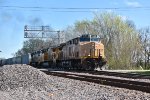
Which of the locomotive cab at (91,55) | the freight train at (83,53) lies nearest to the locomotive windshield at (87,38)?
the freight train at (83,53)

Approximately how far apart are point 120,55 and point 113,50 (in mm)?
1533

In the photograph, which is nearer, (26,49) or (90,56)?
(90,56)

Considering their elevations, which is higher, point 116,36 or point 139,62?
point 116,36

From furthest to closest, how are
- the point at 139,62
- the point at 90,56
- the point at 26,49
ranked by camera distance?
the point at 26,49, the point at 139,62, the point at 90,56

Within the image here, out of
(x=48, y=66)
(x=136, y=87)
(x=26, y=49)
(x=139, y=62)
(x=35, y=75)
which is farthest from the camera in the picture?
(x=26, y=49)

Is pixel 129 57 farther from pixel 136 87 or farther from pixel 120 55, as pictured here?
pixel 136 87

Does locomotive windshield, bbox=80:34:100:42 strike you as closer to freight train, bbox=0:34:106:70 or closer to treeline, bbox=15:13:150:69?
freight train, bbox=0:34:106:70

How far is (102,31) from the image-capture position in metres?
62.4

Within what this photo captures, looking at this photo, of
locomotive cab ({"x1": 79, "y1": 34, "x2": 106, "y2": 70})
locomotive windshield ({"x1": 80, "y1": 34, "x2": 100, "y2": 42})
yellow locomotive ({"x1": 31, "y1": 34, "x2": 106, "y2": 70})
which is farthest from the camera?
locomotive windshield ({"x1": 80, "y1": 34, "x2": 100, "y2": 42})

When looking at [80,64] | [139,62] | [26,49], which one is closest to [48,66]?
[80,64]

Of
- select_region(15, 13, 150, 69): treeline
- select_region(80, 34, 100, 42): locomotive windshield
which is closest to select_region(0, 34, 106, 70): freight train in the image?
select_region(80, 34, 100, 42): locomotive windshield

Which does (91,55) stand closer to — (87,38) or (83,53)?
(83,53)

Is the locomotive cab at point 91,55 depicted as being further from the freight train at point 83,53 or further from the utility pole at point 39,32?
the utility pole at point 39,32

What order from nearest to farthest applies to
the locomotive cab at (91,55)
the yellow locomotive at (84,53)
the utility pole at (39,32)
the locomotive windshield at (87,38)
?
the locomotive cab at (91,55) → the yellow locomotive at (84,53) → the locomotive windshield at (87,38) → the utility pole at (39,32)
